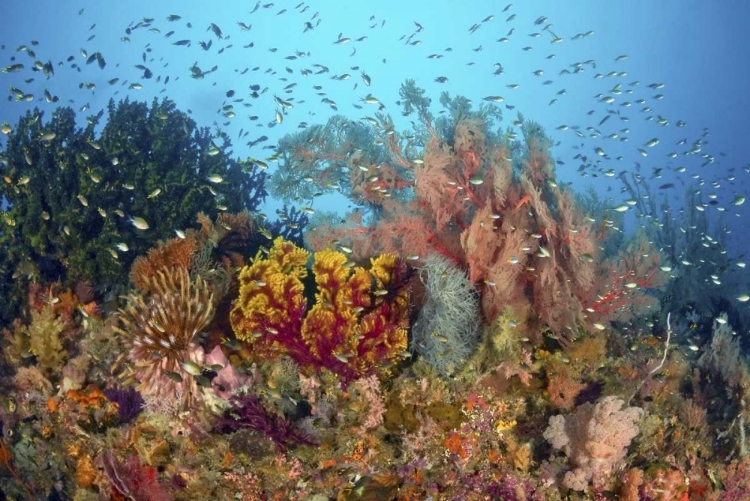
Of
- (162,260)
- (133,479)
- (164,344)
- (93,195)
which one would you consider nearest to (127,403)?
(133,479)

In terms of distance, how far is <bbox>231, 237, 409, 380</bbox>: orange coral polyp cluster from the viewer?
6250mm

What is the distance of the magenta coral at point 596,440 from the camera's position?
17.1ft

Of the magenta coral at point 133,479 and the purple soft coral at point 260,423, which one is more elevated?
the purple soft coral at point 260,423

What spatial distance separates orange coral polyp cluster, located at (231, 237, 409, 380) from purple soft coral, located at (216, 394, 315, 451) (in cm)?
89

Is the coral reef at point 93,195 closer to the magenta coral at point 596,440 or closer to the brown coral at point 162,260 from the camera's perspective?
the brown coral at point 162,260

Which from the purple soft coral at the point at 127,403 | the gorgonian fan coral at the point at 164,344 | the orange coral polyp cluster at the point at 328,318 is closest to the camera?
the gorgonian fan coral at the point at 164,344

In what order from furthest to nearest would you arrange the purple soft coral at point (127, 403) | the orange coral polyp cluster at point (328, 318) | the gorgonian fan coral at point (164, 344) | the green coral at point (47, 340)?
the green coral at point (47, 340) → the orange coral polyp cluster at point (328, 318) → the purple soft coral at point (127, 403) → the gorgonian fan coral at point (164, 344)

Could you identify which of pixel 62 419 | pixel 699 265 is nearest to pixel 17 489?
pixel 62 419

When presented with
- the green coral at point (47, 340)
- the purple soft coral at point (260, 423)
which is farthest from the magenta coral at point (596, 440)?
the green coral at point (47, 340)

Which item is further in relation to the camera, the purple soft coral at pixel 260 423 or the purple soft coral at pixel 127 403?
the purple soft coral at pixel 127 403

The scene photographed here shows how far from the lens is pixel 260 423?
545cm

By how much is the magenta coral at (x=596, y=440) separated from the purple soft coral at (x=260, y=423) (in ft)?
10.8

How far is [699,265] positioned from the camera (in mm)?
14984

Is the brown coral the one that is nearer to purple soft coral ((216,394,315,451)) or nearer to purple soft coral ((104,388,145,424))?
purple soft coral ((104,388,145,424))
